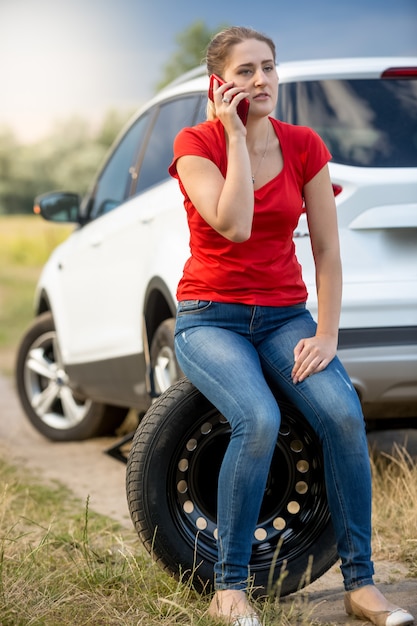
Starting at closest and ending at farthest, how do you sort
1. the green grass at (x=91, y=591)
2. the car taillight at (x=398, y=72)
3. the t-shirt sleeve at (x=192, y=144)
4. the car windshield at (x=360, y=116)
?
the green grass at (x=91, y=591) → the t-shirt sleeve at (x=192, y=144) → the car windshield at (x=360, y=116) → the car taillight at (x=398, y=72)

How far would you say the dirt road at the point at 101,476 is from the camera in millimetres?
3750

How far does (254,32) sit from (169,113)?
2214mm

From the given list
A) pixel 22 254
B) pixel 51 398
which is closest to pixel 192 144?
pixel 51 398

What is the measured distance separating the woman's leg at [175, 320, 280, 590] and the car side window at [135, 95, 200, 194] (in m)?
2.09

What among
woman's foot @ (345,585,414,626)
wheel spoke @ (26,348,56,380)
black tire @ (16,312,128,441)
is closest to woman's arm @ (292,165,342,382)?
woman's foot @ (345,585,414,626)

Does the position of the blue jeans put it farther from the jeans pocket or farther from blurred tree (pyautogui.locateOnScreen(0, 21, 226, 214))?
blurred tree (pyautogui.locateOnScreen(0, 21, 226, 214))

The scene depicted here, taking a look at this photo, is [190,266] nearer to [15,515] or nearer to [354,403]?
[354,403]

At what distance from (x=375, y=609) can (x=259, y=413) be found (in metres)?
0.69

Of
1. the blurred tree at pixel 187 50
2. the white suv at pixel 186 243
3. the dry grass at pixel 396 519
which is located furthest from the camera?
the blurred tree at pixel 187 50

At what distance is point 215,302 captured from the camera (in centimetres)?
348

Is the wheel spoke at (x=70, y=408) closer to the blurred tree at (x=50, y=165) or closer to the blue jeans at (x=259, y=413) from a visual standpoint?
the blue jeans at (x=259, y=413)

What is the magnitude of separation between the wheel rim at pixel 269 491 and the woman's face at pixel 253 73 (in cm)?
98

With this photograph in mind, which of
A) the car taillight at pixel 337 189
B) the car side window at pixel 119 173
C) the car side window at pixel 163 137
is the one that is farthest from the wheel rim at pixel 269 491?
the car side window at pixel 119 173

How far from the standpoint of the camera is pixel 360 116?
186 inches
